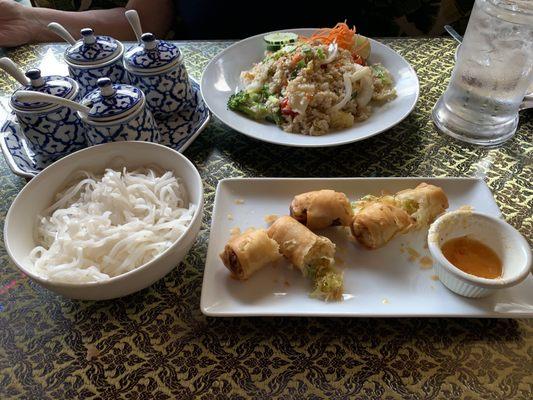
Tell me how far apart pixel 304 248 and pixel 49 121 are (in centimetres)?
82

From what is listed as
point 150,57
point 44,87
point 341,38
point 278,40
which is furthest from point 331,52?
point 44,87

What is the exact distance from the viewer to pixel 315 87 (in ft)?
4.85

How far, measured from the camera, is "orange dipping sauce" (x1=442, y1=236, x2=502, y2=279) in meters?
0.95

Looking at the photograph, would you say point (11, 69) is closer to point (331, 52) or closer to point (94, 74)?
point (94, 74)

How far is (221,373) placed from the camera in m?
0.88

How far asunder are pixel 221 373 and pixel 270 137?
2.38ft

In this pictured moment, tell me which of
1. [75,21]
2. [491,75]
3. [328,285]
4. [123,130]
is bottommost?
[75,21]

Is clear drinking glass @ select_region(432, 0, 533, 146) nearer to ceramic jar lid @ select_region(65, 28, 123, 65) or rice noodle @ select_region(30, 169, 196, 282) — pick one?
rice noodle @ select_region(30, 169, 196, 282)

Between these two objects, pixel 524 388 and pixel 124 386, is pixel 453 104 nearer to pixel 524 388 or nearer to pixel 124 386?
pixel 524 388

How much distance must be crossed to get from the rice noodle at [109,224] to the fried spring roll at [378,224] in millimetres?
406

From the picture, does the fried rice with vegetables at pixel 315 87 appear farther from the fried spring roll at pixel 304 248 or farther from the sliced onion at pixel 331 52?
the fried spring roll at pixel 304 248

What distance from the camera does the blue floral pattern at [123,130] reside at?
1.19 metres

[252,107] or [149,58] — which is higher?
[149,58]

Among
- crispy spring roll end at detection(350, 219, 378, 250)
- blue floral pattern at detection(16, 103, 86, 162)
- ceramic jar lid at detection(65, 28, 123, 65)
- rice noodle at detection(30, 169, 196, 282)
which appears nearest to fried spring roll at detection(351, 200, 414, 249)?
crispy spring roll end at detection(350, 219, 378, 250)
